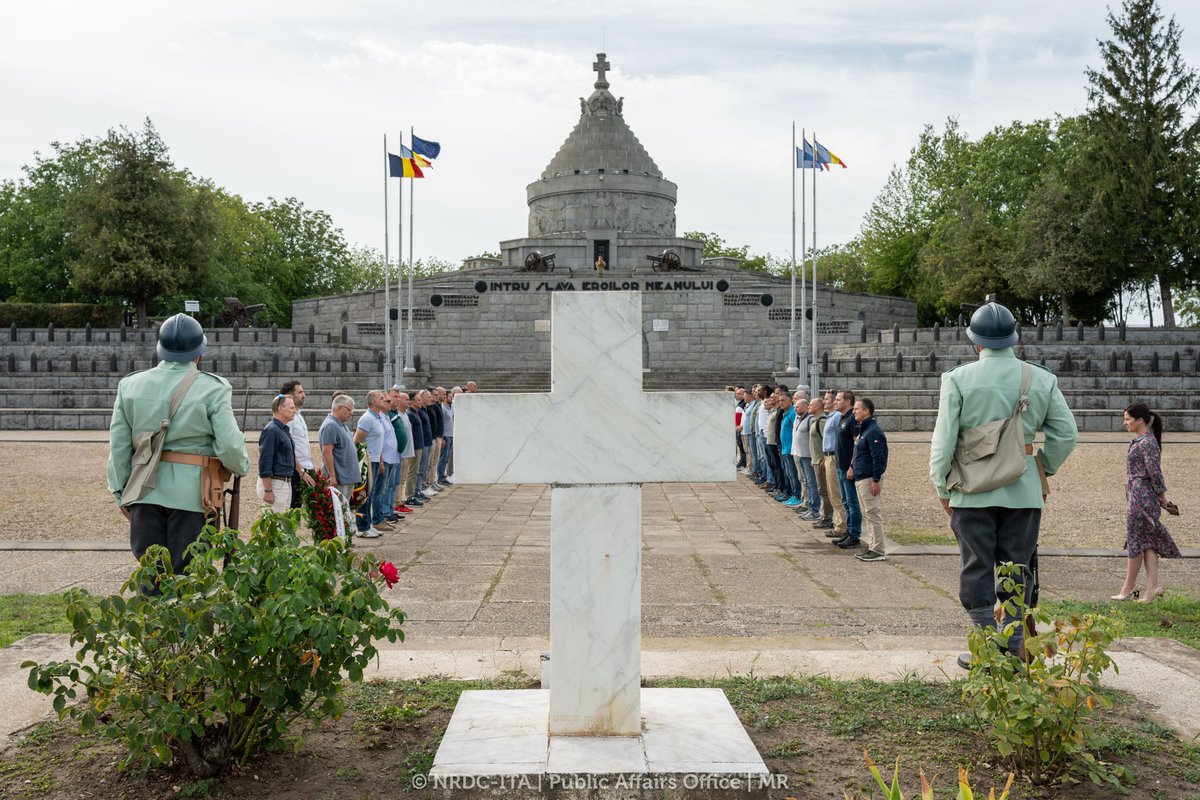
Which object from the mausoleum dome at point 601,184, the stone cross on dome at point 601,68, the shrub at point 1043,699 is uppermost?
the stone cross on dome at point 601,68

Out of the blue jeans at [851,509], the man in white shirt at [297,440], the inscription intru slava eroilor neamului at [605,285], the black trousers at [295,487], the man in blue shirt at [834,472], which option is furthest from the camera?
the inscription intru slava eroilor neamului at [605,285]

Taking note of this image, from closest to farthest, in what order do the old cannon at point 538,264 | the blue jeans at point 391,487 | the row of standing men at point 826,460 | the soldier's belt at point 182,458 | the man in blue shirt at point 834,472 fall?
the soldier's belt at point 182,458, the row of standing men at point 826,460, the man in blue shirt at point 834,472, the blue jeans at point 391,487, the old cannon at point 538,264

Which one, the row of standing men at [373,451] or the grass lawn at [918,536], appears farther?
the grass lawn at [918,536]

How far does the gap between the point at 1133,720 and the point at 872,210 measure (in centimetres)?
6432

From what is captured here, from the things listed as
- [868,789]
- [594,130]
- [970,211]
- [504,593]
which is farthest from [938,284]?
[868,789]

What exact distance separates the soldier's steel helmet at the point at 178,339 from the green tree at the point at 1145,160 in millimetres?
42768

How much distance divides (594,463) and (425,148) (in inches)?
1140

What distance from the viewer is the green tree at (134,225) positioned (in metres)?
42.4

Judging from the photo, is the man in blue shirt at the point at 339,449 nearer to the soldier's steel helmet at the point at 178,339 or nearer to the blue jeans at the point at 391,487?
the blue jeans at the point at 391,487

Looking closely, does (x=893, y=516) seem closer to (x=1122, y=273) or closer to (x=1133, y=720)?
(x=1133, y=720)

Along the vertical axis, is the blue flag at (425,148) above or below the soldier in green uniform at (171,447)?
above

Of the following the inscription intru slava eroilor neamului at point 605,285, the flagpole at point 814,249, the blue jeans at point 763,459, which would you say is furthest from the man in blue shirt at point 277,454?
the inscription intru slava eroilor neamului at point 605,285

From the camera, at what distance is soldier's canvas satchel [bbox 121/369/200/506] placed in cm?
479

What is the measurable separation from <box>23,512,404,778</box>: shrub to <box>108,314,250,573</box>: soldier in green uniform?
4.33ft
